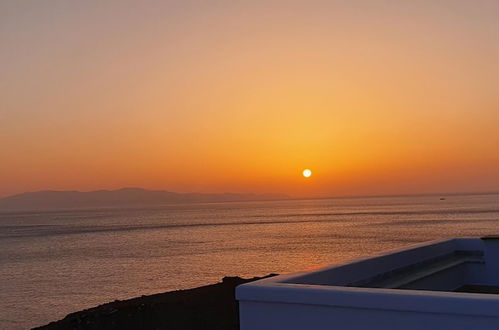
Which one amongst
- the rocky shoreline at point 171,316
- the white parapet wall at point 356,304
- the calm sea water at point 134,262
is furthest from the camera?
the calm sea water at point 134,262

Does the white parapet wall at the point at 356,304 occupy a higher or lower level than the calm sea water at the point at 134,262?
higher

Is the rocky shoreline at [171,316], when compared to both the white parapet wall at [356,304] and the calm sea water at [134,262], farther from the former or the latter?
the calm sea water at [134,262]

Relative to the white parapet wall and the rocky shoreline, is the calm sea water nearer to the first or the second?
the rocky shoreline

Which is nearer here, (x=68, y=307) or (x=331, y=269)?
(x=331, y=269)

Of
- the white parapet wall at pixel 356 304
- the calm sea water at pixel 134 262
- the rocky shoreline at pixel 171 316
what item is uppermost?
the white parapet wall at pixel 356 304

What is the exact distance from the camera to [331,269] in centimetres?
565

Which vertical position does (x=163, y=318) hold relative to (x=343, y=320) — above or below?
below

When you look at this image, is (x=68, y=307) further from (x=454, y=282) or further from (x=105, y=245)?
(x=105, y=245)

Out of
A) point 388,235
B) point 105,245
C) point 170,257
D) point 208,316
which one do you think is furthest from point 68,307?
point 388,235

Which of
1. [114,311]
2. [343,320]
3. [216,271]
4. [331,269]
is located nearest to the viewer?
[343,320]

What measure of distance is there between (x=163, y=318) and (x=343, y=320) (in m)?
11.7

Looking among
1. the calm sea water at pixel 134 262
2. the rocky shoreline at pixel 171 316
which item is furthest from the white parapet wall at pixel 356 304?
the calm sea water at pixel 134 262

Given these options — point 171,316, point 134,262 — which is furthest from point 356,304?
point 134,262

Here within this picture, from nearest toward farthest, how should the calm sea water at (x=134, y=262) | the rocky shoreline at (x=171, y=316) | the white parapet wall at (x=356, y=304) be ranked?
the white parapet wall at (x=356, y=304) < the rocky shoreline at (x=171, y=316) < the calm sea water at (x=134, y=262)
